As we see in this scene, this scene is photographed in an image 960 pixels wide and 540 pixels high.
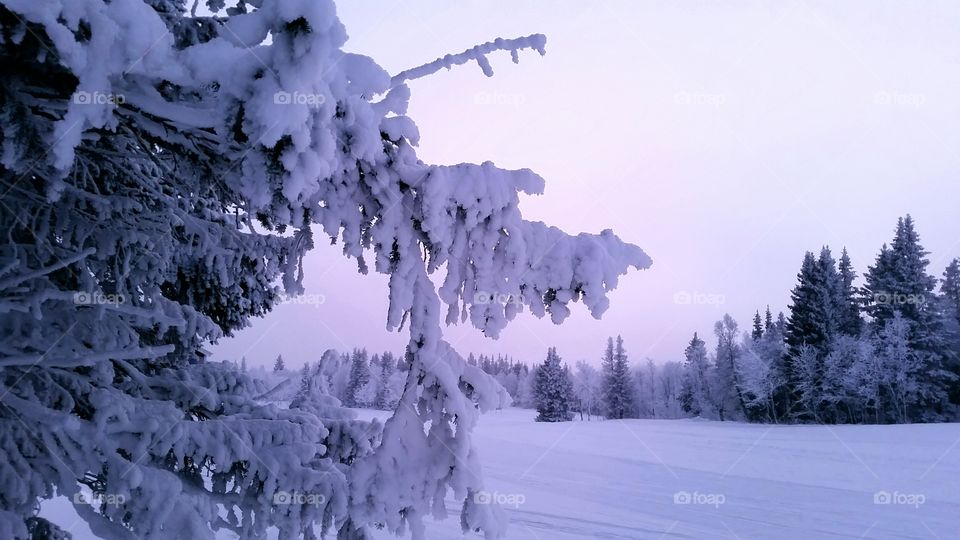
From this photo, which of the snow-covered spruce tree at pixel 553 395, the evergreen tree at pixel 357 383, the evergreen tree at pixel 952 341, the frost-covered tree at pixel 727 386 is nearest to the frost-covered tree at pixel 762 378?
the frost-covered tree at pixel 727 386

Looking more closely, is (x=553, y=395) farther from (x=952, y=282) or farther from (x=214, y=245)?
(x=214, y=245)

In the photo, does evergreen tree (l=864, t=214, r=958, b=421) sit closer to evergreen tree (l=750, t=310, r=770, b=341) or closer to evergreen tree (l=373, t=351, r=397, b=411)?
evergreen tree (l=750, t=310, r=770, b=341)

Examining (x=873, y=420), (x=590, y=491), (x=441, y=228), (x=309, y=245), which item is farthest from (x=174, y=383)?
(x=873, y=420)

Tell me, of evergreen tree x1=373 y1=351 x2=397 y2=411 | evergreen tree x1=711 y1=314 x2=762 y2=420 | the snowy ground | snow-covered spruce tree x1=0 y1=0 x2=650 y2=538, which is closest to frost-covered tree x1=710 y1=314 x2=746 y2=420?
evergreen tree x1=711 y1=314 x2=762 y2=420

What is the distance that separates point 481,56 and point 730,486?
16.2m

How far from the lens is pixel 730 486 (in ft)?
49.8

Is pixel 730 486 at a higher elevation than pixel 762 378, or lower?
lower

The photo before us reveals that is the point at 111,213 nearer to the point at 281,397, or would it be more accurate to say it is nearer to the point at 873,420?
the point at 281,397

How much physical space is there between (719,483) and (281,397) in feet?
50.5

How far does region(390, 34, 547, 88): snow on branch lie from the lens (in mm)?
2199

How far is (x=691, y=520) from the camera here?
11.0 meters

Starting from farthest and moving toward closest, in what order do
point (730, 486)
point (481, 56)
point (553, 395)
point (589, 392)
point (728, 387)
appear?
point (589, 392)
point (553, 395)
point (728, 387)
point (730, 486)
point (481, 56)

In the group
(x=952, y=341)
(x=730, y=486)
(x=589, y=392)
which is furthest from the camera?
(x=589, y=392)

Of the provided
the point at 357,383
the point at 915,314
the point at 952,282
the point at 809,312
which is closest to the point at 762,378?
the point at 809,312
